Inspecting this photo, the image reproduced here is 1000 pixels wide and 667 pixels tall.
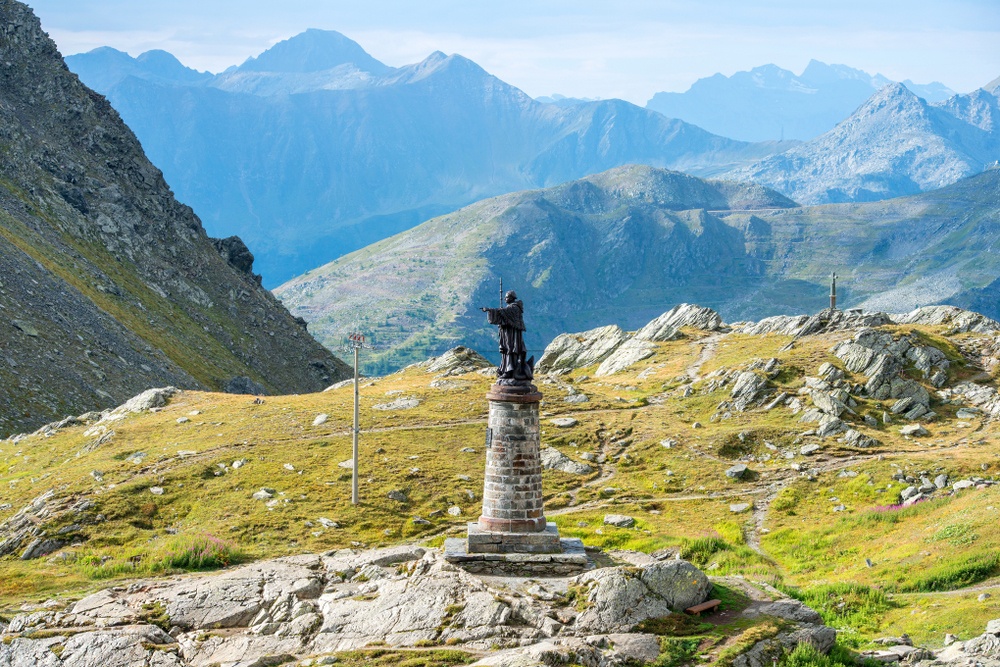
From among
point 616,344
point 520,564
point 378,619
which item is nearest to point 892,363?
point 616,344

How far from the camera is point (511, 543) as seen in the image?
42031mm

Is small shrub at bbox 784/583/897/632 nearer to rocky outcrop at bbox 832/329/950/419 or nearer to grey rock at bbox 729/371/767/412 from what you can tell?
grey rock at bbox 729/371/767/412

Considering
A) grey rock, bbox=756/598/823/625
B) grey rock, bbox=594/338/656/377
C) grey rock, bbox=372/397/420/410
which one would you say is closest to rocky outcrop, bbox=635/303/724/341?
grey rock, bbox=594/338/656/377

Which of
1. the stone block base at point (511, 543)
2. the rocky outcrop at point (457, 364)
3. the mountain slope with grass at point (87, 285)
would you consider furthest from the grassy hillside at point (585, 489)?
the mountain slope with grass at point (87, 285)

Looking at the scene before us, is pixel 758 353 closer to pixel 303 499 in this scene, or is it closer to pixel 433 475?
pixel 433 475

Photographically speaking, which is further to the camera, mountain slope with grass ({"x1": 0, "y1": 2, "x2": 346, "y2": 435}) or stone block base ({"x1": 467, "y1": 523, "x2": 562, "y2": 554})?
mountain slope with grass ({"x1": 0, "y1": 2, "x2": 346, "y2": 435})

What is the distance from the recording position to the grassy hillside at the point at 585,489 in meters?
49.5

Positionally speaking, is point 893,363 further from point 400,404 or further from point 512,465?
point 512,465

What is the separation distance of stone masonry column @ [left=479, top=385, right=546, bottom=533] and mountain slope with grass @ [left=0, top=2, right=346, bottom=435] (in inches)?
3211

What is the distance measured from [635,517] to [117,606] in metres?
37.3

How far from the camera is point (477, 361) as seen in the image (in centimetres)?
12000

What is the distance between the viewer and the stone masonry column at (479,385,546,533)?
42281 mm

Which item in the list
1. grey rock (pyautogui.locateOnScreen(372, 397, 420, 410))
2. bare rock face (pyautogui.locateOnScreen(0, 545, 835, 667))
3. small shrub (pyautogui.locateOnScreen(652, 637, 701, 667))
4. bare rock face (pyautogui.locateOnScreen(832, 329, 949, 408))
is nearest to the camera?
small shrub (pyautogui.locateOnScreen(652, 637, 701, 667))

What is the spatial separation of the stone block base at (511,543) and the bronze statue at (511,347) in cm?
624
